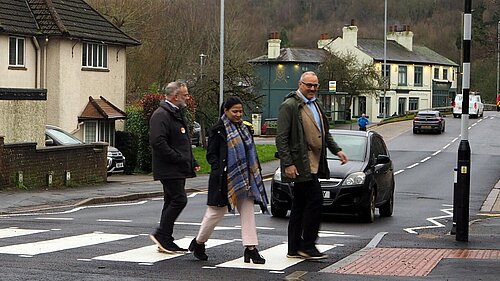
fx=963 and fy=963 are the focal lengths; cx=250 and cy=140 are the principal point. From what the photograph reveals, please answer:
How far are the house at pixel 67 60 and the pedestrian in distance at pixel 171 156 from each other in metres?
22.2

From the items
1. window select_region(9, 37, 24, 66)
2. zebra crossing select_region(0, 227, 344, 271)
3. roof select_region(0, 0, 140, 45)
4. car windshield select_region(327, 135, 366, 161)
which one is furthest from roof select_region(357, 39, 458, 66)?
zebra crossing select_region(0, 227, 344, 271)

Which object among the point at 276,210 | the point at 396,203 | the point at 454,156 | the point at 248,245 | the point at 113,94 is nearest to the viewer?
the point at 248,245

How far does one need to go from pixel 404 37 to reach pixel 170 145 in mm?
89781

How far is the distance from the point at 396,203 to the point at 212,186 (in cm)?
1319

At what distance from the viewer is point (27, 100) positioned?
25922 mm

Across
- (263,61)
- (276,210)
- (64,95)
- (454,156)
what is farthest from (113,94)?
(263,61)

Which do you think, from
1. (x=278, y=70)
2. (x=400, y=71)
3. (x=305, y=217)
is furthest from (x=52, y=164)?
(x=400, y=71)

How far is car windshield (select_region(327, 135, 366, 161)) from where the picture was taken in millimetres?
17766

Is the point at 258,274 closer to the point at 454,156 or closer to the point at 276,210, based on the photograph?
the point at 276,210

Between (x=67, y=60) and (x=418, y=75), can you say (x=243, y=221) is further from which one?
(x=418, y=75)

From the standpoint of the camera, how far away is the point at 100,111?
122 feet

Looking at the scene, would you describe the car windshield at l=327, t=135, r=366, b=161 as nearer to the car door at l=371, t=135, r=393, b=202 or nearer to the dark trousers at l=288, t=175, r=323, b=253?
the car door at l=371, t=135, r=393, b=202

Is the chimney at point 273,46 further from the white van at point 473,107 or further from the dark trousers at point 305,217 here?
the dark trousers at point 305,217

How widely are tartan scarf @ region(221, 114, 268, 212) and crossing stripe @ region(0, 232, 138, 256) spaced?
7.59 feet
